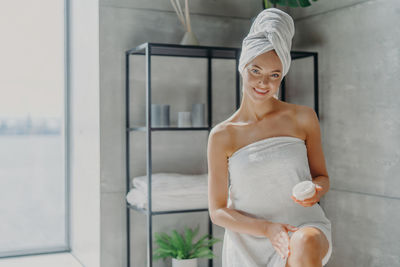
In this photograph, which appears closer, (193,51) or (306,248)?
(306,248)

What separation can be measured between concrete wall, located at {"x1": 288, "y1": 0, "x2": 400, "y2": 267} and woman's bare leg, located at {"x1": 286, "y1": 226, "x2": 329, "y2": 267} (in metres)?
1.04

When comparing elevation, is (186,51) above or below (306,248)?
above

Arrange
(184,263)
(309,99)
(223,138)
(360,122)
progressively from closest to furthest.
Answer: (223,138) < (360,122) < (184,263) < (309,99)

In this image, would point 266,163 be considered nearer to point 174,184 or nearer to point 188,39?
point 174,184

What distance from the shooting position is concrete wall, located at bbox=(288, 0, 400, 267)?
2.16 metres

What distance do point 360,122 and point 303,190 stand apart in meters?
1.15

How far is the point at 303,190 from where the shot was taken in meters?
1.30

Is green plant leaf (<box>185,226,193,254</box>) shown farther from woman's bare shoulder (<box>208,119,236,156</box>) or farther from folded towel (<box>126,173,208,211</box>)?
woman's bare shoulder (<box>208,119,236,156</box>)

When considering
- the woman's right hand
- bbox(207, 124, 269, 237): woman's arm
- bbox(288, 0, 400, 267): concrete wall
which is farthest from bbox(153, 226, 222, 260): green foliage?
the woman's right hand
